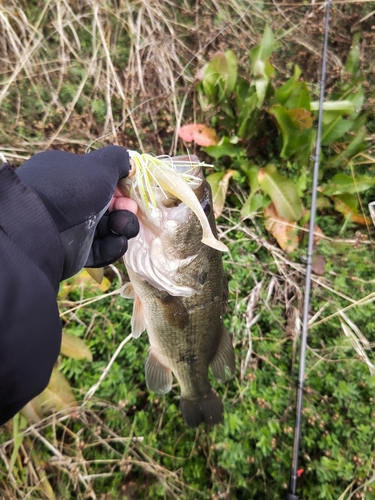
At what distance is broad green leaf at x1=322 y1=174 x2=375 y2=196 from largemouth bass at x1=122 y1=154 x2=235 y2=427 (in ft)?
5.82

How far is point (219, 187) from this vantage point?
2961 mm

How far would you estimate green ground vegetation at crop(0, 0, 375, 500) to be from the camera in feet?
7.57

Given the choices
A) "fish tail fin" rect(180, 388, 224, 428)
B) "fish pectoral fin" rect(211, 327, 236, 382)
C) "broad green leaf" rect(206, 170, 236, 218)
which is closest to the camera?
"fish pectoral fin" rect(211, 327, 236, 382)

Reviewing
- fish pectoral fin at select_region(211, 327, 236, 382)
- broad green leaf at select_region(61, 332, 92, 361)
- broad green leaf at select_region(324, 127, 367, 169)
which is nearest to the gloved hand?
fish pectoral fin at select_region(211, 327, 236, 382)

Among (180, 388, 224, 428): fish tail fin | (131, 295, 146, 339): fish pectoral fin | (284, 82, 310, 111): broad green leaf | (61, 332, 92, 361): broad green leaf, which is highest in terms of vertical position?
(284, 82, 310, 111): broad green leaf

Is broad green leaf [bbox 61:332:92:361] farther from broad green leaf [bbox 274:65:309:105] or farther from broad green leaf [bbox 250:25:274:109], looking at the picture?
broad green leaf [bbox 274:65:309:105]

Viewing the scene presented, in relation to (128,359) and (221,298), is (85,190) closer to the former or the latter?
(221,298)

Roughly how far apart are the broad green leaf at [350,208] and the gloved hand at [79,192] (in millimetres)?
2323

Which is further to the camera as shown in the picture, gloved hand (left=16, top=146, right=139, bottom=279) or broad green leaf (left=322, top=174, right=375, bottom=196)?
broad green leaf (left=322, top=174, right=375, bottom=196)

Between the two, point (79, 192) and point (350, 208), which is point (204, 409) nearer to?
point (79, 192)

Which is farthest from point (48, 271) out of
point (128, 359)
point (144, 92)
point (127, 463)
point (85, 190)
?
point (144, 92)

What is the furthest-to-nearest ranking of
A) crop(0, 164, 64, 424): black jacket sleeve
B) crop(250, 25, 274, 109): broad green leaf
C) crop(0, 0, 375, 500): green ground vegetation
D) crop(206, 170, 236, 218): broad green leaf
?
1. crop(206, 170, 236, 218): broad green leaf
2. crop(250, 25, 274, 109): broad green leaf
3. crop(0, 0, 375, 500): green ground vegetation
4. crop(0, 164, 64, 424): black jacket sleeve

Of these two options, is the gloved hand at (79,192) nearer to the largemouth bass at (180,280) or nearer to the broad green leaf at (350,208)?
the largemouth bass at (180,280)

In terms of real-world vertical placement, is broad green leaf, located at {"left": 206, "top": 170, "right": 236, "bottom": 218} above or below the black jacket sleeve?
below
